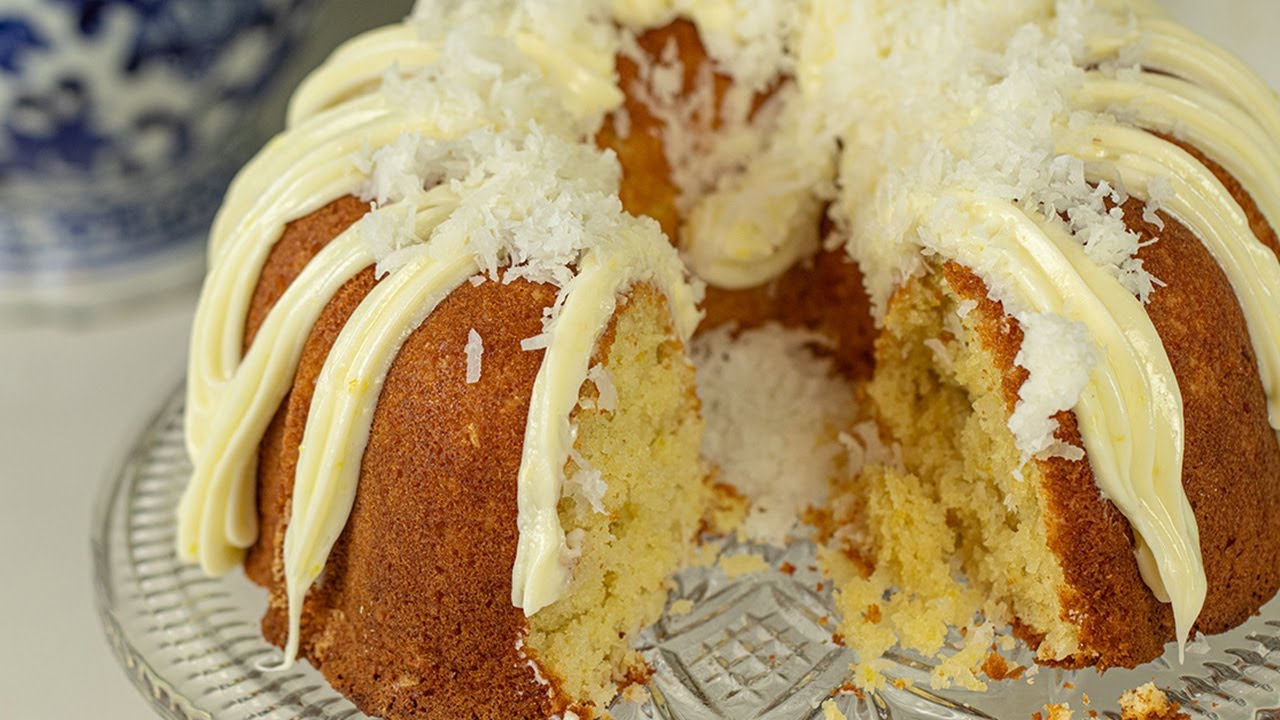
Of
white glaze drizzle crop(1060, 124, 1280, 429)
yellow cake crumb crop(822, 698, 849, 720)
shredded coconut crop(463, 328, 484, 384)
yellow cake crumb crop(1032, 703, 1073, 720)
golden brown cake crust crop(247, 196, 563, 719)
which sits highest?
white glaze drizzle crop(1060, 124, 1280, 429)

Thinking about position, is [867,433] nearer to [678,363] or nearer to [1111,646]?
[678,363]

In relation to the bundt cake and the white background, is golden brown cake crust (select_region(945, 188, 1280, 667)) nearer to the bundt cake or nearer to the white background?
the bundt cake

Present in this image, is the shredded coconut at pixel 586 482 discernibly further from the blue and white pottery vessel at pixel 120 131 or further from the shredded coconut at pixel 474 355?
the blue and white pottery vessel at pixel 120 131

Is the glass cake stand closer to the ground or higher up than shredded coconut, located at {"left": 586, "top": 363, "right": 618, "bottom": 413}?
closer to the ground

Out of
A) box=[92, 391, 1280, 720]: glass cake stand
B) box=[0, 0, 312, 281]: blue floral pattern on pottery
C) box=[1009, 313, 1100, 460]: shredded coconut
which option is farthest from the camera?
box=[0, 0, 312, 281]: blue floral pattern on pottery

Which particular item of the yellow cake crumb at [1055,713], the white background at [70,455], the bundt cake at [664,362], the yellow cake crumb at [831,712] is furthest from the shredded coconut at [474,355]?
the white background at [70,455]

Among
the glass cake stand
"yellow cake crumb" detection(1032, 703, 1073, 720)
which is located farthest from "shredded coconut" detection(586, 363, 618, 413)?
"yellow cake crumb" detection(1032, 703, 1073, 720)

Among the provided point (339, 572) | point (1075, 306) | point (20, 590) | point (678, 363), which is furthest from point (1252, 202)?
point (20, 590)
